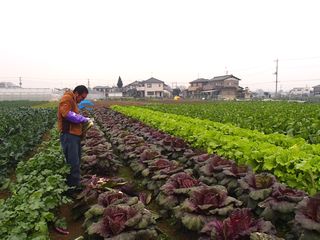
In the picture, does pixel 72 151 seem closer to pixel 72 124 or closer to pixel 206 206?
pixel 72 124

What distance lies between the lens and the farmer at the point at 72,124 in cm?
584

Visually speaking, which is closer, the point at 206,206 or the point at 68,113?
the point at 206,206

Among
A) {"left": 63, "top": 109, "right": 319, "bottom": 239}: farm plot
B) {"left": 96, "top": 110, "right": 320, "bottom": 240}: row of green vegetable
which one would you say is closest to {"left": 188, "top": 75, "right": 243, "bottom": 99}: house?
{"left": 96, "top": 110, "right": 320, "bottom": 240}: row of green vegetable

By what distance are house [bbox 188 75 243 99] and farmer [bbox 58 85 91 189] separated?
64670 mm

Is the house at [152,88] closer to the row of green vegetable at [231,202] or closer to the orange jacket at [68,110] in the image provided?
the row of green vegetable at [231,202]

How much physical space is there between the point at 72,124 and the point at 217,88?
73802 mm

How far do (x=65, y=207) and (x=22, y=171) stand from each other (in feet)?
4.35

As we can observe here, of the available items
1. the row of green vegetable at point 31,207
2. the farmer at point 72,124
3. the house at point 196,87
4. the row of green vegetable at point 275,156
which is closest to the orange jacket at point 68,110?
the farmer at point 72,124

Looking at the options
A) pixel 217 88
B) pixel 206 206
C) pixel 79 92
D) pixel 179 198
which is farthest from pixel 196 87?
pixel 206 206

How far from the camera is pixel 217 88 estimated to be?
256 ft

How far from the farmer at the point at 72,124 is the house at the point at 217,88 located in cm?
6467

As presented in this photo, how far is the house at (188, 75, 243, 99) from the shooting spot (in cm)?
7450

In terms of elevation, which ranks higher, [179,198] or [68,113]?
[68,113]

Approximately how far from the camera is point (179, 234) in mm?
4793
